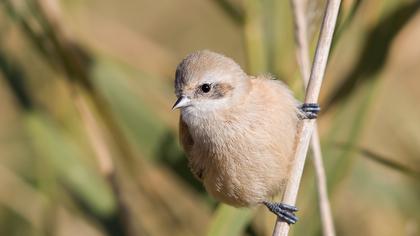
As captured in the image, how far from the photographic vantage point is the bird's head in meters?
3.14

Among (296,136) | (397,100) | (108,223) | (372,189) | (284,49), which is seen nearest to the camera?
(296,136)

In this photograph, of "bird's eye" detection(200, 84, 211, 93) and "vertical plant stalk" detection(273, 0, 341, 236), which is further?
"bird's eye" detection(200, 84, 211, 93)

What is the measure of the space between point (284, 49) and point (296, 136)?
0.64m

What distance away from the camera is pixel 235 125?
10.6 feet

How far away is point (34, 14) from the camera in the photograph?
3824mm

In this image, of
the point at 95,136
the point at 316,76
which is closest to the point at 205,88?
the point at 316,76

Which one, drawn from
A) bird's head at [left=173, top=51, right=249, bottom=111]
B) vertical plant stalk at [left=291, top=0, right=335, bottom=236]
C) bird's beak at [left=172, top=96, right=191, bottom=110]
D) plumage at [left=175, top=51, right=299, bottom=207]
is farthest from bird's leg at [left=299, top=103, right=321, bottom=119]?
bird's beak at [left=172, top=96, right=191, bottom=110]

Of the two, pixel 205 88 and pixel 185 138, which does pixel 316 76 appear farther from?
pixel 185 138

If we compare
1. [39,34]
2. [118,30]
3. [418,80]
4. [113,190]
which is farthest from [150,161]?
[418,80]

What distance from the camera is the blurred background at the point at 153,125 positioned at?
354 centimetres

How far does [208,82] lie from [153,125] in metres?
0.88

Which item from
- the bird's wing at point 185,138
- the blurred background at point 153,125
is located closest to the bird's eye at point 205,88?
the bird's wing at point 185,138

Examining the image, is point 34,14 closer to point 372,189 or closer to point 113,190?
point 113,190

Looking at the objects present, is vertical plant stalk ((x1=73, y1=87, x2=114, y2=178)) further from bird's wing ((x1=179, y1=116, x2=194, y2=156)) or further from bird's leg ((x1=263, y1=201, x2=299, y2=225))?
bird's leg ((x1=263, y1=201, x2=299, y2=225))
